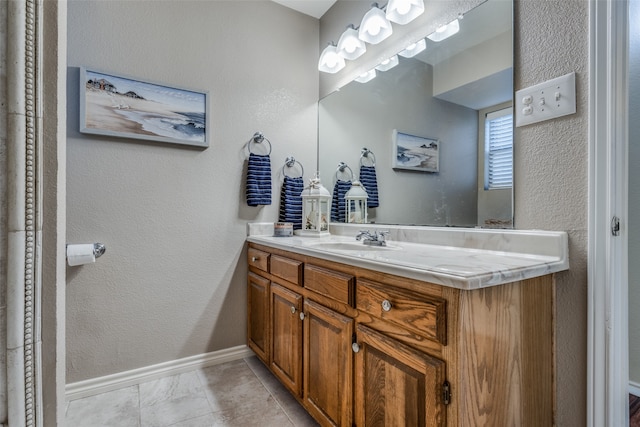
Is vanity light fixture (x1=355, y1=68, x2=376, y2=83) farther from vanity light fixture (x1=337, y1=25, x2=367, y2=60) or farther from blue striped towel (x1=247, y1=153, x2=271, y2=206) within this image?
blue striped towel (x1=247, y1=153, x2=271, y2=206)

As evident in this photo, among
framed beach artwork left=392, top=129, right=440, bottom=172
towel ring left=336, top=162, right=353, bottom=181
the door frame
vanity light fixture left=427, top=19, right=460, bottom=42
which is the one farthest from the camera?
towel ring left=336, top=162, right=353, bottom=181

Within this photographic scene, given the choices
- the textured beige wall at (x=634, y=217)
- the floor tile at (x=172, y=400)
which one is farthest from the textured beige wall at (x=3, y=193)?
the textured beige wall at (x=634, y=217)

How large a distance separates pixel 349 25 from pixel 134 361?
2.34 metres

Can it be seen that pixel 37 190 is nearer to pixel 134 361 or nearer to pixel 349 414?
pixel 349 414

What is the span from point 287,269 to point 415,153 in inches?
34.4

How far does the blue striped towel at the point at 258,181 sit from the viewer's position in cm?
200

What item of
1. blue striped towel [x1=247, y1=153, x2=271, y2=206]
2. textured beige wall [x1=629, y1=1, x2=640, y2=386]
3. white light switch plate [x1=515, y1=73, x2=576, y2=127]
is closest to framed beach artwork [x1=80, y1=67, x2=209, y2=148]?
blue striped towel [x1=247, y1=153, x2=271, y2=206]

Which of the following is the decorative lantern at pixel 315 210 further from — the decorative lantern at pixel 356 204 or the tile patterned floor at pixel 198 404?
the tile patterned floor at pixel 198 404

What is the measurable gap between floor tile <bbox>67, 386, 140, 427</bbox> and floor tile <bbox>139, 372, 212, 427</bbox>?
4 centimetres

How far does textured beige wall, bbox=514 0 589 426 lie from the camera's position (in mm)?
990

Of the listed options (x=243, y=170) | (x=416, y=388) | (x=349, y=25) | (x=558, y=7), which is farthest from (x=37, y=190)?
(x=349, y=25)

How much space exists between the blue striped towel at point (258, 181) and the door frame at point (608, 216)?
5.22 ft

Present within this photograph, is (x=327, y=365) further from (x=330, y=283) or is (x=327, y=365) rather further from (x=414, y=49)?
(x=414, y=49)

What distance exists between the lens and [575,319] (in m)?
1.00
